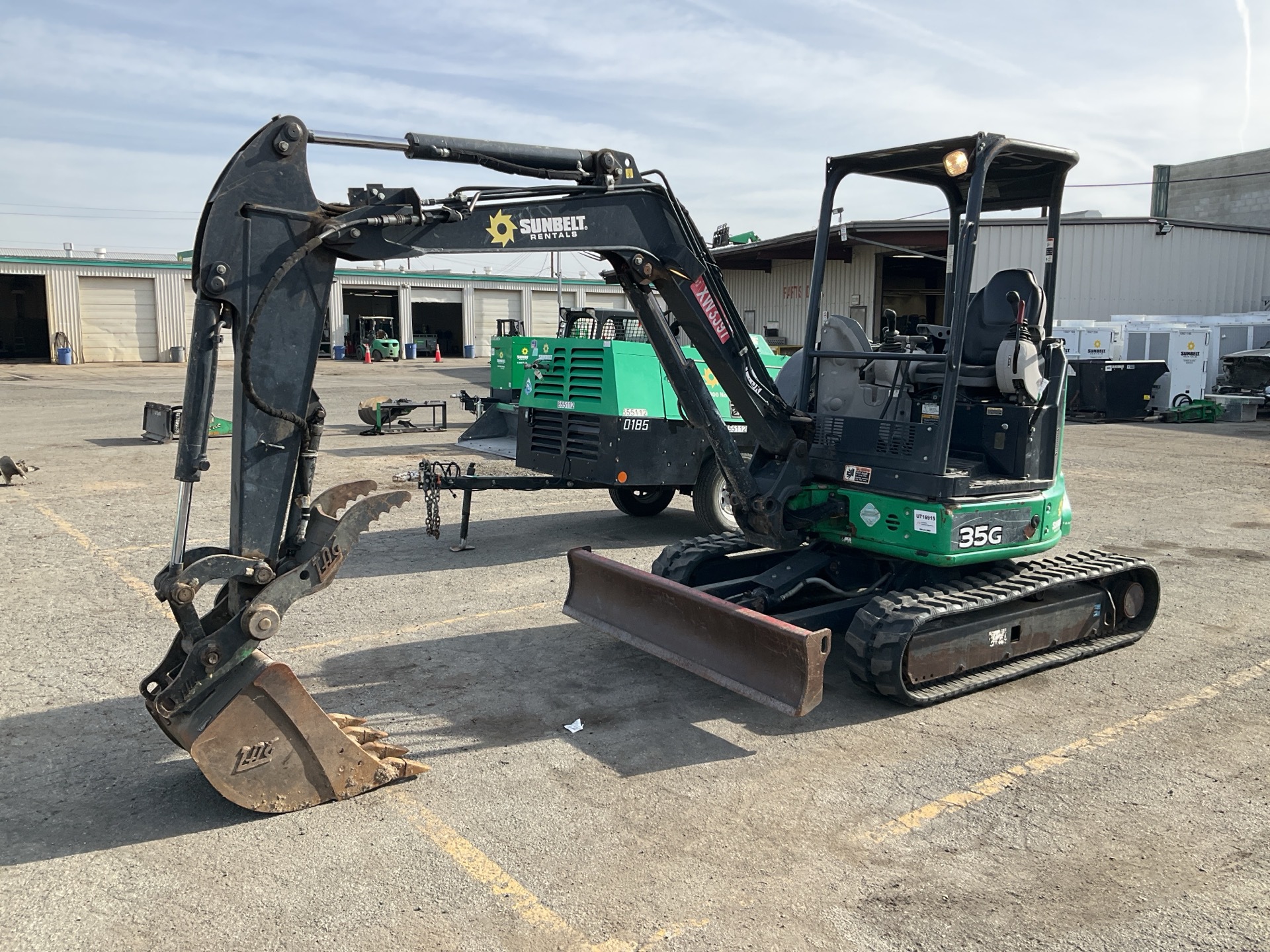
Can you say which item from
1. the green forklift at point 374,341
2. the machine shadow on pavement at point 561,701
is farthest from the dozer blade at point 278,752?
the green forklift at point 374,341

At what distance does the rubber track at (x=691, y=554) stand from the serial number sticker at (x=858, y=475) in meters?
0.85

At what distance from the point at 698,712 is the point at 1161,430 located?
69.0ft

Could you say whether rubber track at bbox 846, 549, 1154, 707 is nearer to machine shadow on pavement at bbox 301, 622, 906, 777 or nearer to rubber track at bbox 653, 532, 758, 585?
machine shadow on pavement at bbox 301, 622, 906, 777

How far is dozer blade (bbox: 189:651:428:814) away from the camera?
448cm

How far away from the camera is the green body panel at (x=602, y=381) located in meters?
9.74

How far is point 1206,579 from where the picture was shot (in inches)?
362

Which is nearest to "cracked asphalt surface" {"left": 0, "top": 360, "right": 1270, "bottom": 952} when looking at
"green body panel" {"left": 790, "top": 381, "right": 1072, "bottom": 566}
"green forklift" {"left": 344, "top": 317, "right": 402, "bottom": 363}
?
"green body panel" {"left": 790, "top": 381, "right": 1072, "bottom": 566}

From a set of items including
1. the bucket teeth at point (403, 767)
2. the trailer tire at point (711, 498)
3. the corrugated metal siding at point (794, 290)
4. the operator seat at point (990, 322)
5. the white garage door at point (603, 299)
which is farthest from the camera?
the white garage door at point (603, 299)

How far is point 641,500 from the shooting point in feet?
37.9

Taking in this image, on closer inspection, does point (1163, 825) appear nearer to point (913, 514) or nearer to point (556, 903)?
point (913, 514)

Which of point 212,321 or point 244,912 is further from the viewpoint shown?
point 212,321

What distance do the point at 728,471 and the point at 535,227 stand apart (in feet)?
7.10

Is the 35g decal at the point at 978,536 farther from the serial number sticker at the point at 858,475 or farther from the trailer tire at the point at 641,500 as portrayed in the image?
the trailer tire at the point at 641,500

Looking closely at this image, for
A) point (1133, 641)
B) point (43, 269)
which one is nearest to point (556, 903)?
point (1133, 641)
